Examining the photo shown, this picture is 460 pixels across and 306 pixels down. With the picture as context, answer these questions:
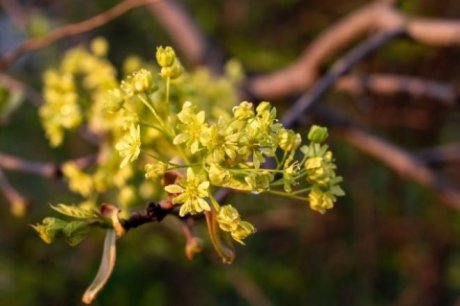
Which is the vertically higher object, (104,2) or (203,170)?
(203,170)

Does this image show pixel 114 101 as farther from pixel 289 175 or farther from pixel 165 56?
pixel 289 175

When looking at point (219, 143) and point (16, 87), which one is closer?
point (219, 143)

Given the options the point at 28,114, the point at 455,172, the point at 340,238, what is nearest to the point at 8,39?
the point at 28,114

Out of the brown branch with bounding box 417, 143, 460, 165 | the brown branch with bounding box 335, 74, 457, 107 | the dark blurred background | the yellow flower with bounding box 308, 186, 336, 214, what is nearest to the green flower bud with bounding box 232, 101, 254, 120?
the yellow flower with bounding box 308, 186, 336, 214

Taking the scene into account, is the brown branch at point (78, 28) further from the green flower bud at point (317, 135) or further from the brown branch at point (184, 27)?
the brown branch at point (184, 27)

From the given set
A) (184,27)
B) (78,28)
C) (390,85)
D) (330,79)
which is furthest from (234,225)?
(184,27)

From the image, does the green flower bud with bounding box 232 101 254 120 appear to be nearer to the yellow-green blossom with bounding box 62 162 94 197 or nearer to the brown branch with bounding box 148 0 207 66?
the yellow-green blossom with bounding box 62 162 94 197

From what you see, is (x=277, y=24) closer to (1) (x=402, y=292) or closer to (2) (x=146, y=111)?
(1) (x=402, y=292)
